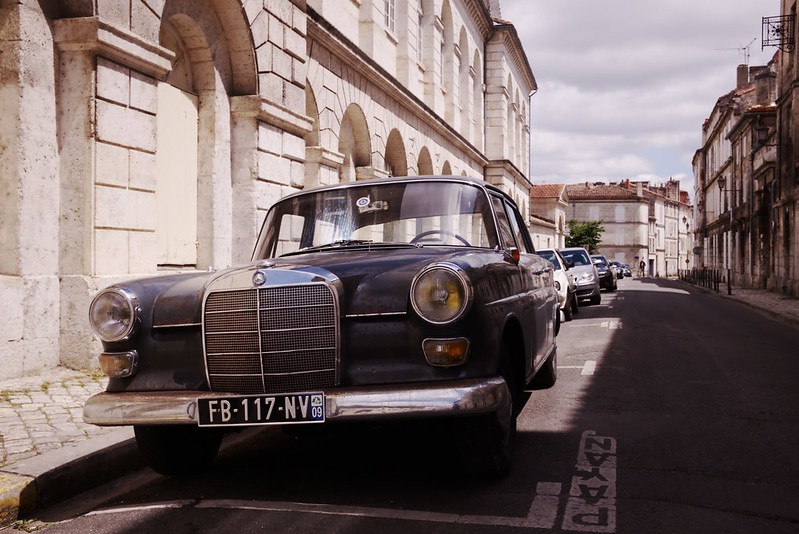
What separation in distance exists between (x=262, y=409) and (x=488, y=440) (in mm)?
1147

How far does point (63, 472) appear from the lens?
165 inches

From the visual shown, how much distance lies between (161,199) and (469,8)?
21151mm

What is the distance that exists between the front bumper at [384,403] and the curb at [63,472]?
1.94 ft

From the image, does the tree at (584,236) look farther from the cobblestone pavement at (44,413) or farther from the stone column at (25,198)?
the cobblestone pavement at (44,413)

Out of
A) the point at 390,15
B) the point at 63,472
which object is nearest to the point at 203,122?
the point at 63,472

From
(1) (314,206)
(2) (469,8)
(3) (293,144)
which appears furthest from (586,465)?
(2) (469,8)

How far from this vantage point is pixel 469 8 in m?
28.1

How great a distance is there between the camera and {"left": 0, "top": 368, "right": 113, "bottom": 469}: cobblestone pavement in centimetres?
475

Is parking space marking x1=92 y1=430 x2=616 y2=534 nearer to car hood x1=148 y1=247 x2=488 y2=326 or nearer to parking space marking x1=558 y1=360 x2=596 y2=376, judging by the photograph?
car hood x1=148 y1=247 x2=488 y2=326

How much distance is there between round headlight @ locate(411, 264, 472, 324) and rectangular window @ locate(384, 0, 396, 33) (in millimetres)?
16692

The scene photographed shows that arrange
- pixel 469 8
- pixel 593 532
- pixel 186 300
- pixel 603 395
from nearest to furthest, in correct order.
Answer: pixel 593 532
pixel 186 300
pixel 603 395
pixel 469 8

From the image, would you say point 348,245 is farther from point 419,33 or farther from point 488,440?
point 419,33

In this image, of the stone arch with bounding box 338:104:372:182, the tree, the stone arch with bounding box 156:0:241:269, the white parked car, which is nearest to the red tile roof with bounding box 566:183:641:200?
the tree

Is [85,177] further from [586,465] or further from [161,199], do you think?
[586,465]
